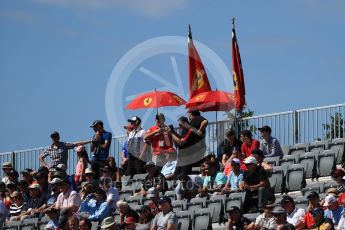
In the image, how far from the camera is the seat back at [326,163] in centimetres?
2544

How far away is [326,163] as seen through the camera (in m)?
25.5

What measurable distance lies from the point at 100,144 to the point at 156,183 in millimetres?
2612

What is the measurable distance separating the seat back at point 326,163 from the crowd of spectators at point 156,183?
97 centimetres

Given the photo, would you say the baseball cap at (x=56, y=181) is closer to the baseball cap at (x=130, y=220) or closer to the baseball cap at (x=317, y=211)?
the baseball cap at (x=130, y=220)

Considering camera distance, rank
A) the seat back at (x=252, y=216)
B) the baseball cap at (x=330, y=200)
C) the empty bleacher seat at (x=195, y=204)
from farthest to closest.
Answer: the empty bleacher seat at (x=195, y=204), the seat back at (x=252, y=216), the baseball cap at (x=330, y=200)

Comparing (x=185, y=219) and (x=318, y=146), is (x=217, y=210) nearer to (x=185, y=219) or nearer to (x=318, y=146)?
(x=185, y=219)

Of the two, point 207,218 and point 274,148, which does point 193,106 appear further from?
point 207,218

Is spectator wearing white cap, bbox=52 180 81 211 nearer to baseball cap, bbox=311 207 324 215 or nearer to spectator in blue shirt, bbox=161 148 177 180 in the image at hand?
spectator in blue shirt, bbox=161 148 177 180

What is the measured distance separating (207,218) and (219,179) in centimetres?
176

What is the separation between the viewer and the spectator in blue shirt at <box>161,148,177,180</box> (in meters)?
26.9

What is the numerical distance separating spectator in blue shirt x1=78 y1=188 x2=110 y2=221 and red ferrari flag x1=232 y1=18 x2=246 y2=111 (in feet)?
19.8

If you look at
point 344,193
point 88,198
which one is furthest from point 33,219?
point 344,193

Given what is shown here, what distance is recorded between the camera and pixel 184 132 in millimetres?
26906

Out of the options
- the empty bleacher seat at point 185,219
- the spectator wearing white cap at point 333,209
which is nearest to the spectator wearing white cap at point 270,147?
the empty bleacher seat at point 185,219
